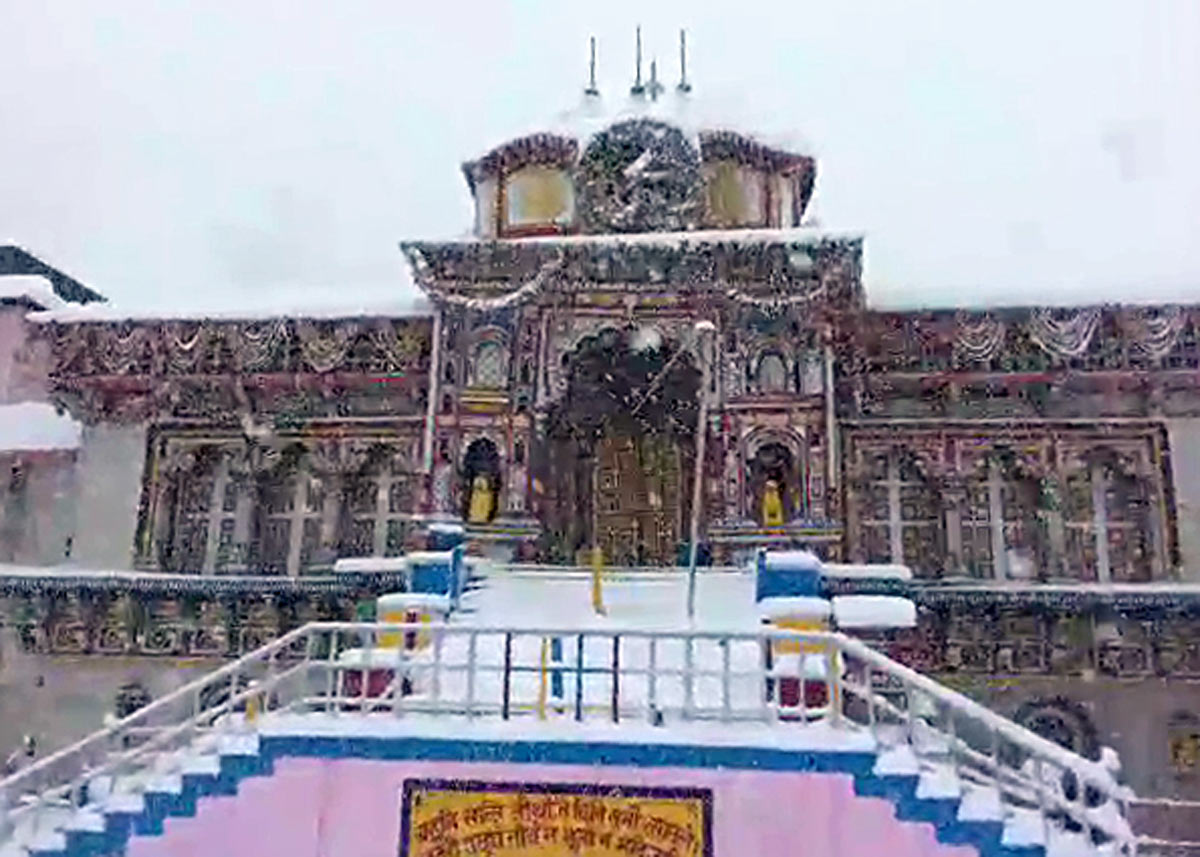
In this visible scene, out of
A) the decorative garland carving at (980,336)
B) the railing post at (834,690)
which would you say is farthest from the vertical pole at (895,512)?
the railing post at (834,690)

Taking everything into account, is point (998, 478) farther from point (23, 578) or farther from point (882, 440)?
point (23, 578)

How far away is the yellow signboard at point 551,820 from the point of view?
8812 mm

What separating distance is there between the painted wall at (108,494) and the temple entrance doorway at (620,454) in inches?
268

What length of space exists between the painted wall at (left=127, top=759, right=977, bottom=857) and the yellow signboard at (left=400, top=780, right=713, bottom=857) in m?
0.07

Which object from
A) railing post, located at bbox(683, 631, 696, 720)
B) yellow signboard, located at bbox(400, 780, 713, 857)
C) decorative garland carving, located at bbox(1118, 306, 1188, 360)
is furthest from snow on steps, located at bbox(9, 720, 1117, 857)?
decorative garland carving, located at bbox(1118, 306, 1188, 360)

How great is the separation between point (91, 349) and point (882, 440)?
1279 cm

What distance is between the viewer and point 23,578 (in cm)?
1847

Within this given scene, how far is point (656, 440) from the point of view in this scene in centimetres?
1933

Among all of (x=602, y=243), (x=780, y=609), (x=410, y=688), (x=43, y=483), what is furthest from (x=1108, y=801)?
(x=43, y=483)

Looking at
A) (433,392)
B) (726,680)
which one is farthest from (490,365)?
(726,680)

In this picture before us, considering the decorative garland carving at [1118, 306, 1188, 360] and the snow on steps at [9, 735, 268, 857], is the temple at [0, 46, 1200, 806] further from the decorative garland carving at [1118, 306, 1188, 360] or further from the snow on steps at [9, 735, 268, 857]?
the snow on steps at [9, 735, 268, 857]

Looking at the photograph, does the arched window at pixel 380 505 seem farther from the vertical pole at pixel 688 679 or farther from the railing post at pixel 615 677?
the vertical pole at pixel 688 679

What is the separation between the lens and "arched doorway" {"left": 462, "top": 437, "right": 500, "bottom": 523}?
18.0 metres

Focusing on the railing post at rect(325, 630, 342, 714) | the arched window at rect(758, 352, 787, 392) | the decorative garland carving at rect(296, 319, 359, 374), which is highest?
the decorative garland carving at rect(296, 319, 359, 374)
